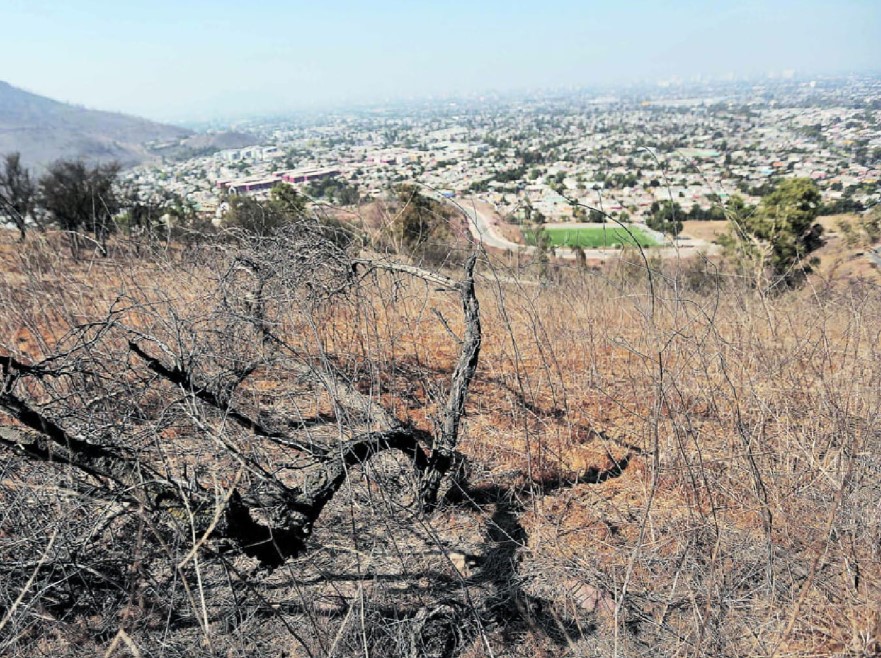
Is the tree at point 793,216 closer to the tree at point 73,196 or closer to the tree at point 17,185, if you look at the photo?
the tree at point 73,196

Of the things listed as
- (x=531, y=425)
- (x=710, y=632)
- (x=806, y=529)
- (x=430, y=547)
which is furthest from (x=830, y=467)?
(x=430, y=547)

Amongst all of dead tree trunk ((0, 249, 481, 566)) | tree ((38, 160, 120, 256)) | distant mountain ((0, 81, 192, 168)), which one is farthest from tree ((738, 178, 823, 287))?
distant mountain ((0, 81, 192, 168))

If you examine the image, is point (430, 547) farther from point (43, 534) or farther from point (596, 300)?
point (596, 300)

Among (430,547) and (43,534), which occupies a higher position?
(43,534)

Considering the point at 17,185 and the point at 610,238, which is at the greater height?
the point at 17,185

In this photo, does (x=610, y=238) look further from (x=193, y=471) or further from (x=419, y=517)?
(x=193, y=471)

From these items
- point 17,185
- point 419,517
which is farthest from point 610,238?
point 17,185

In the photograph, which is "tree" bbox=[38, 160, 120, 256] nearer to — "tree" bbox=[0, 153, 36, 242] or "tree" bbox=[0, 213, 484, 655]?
"tree" bbox=[0, 153, 36, 242]

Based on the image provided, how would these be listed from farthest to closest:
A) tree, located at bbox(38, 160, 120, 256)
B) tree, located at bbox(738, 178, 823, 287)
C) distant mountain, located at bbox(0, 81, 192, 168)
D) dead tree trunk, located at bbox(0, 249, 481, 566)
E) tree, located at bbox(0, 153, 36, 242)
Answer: distant mountain, located at bbox(0, 81, 192, 168) → tree, located at bbox(738, 178, 823, 287) → tree, located at bbox(0, 153, 36, 242) → tree, located at bbox(38, 160, 120, 256) → dead tree trunk, located at bbox(0, 249, 481, 566)
